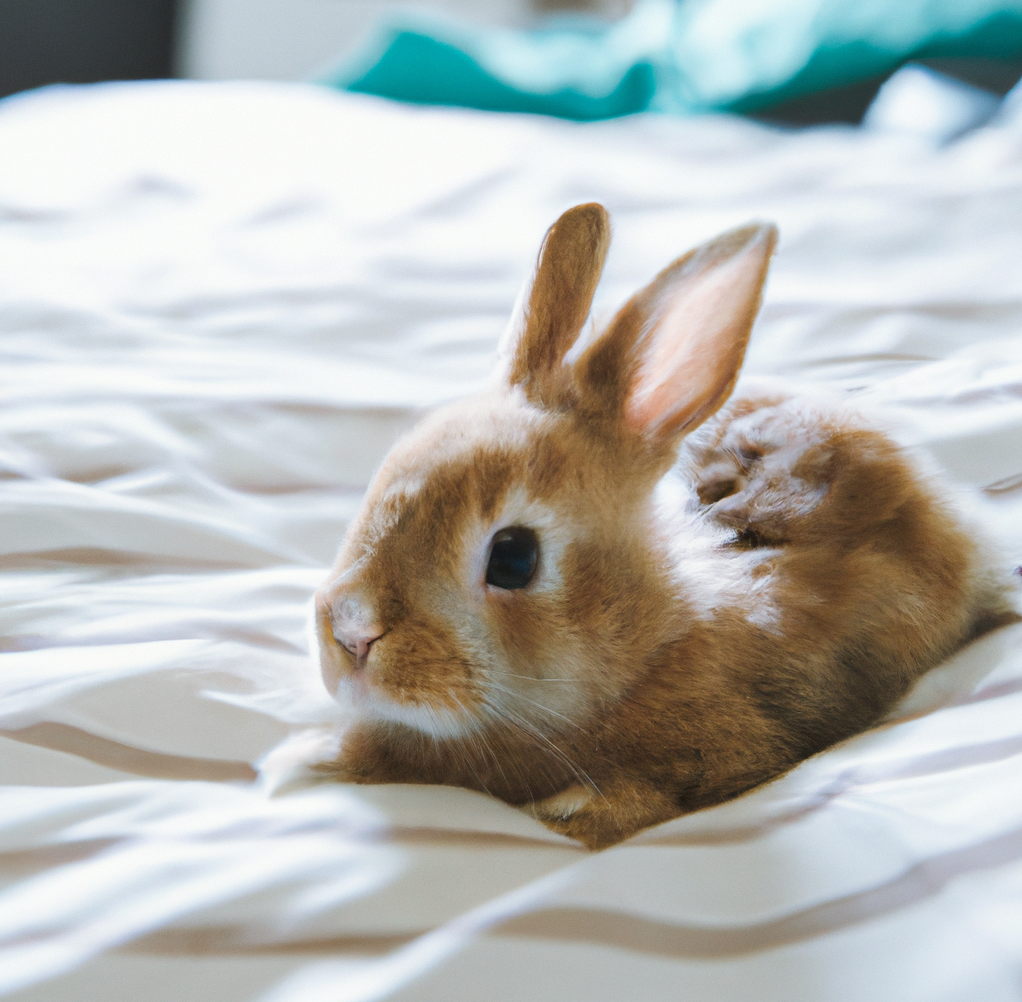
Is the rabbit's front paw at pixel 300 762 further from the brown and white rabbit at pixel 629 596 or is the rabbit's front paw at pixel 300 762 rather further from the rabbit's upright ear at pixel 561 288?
the rabbit's upright ear at pixel 561 288

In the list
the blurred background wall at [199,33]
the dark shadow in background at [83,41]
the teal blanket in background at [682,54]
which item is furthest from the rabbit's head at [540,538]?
the dark shadow in background at [83,41]

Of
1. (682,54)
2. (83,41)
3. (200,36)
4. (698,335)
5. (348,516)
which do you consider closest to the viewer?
(698,335)

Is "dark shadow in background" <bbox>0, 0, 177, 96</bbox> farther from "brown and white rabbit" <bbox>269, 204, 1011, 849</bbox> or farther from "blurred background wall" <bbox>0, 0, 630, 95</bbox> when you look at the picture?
"brown and white rabbit" <bbox>269, 204, 1011, 849</bbox>

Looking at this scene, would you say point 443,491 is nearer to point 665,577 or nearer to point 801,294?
point 665,577

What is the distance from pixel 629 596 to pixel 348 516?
517 mm

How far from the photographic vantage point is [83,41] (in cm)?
361

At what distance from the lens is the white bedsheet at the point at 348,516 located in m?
0.52

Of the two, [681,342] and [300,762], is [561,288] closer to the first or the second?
[681,342]

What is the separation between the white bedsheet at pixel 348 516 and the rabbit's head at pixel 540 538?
0.27 ft

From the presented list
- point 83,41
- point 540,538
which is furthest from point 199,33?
point 540,538

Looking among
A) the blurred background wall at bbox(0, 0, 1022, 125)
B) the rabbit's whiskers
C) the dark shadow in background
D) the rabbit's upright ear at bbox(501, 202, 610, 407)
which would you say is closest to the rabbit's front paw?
the rabbit's whiskers

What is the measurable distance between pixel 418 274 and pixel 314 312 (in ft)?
0.64

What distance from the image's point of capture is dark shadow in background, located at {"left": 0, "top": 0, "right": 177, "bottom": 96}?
344 centimetres

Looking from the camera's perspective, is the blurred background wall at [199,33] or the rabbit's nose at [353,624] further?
the blurred background wall at [199,33]
